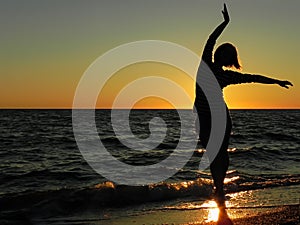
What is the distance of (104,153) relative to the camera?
22609mm

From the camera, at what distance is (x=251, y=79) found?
524 cm

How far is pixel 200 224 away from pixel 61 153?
16039 mm

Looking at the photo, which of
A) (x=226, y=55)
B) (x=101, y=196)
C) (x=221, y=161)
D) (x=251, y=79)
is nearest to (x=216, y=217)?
(x=221, y=161)

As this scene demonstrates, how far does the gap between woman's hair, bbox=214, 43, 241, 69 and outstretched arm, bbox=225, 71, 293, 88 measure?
0.12 m

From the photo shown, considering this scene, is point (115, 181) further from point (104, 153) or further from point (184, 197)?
point (104, 153)

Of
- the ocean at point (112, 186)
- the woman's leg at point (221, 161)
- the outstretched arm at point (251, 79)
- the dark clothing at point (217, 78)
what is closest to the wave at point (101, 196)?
the ocean at point (112, 186)

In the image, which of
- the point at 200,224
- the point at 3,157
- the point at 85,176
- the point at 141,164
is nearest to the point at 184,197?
the point at 200,224

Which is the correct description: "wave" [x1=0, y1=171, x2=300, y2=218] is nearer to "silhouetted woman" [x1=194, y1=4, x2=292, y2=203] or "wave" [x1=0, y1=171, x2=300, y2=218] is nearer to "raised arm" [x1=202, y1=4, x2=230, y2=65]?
"silhouetted woman" [x1=194, y1=4, x2=292, y2=203]

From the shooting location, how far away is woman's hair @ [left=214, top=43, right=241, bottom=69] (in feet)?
17.2

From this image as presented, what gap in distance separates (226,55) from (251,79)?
38 cm

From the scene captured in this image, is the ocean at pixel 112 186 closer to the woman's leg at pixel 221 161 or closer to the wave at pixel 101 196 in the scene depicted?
the wave at pixel 101 196

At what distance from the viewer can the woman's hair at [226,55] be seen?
5.24 metres

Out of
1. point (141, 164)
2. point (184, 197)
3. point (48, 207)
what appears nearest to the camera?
point (48, 207)

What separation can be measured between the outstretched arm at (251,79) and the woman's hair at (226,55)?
0.12m
